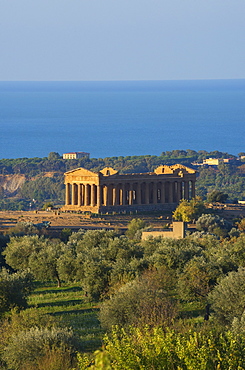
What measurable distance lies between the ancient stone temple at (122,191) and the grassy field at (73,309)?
4417cm

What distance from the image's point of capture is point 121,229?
8881 cm

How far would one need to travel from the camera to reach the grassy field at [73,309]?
40.0m

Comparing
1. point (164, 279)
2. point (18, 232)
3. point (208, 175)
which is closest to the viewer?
point (164, 279)

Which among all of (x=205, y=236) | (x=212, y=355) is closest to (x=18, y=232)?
(x=205, y=236)

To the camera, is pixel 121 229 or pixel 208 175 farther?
pixel 208 175

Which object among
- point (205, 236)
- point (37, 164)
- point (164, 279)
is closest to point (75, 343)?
point (164, 279)

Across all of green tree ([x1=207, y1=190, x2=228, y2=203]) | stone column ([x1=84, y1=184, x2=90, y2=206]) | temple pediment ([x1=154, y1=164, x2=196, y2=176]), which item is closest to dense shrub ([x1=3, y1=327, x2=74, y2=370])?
stone column ([x1=84, y1=184, x2=90, y2=206])

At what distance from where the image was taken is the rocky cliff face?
6737 inches

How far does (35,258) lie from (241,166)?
123129mm

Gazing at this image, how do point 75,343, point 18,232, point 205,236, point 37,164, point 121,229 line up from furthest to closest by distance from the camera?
point 37,164
point 121,229
point 18,232
point 205,236
point 75,343

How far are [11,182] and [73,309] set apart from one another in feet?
422

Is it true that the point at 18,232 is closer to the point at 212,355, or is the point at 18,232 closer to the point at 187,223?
the point at 187,223

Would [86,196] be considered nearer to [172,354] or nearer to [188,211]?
[188,211]

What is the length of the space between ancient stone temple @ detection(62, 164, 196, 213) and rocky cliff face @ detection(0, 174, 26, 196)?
2542 inches
